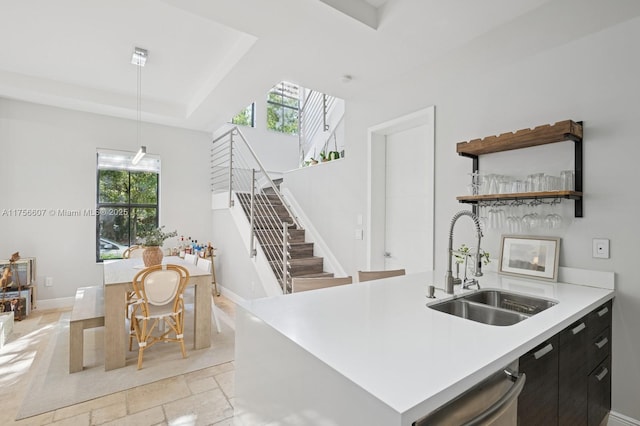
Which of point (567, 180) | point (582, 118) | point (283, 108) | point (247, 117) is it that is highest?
point (283, 108)

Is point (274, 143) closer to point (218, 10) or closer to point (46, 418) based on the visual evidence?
point (218, 10)

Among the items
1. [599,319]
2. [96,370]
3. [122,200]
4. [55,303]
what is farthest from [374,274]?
[55,303]

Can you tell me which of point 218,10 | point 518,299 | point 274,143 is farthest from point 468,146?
point 274,143

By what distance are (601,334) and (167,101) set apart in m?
5.39

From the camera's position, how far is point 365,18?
219cm

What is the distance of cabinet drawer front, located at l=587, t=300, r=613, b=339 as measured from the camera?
164cm

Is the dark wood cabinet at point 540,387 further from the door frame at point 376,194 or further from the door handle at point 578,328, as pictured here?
the door frame at point 376,194

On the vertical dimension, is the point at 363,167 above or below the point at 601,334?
above

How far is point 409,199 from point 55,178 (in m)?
4.76

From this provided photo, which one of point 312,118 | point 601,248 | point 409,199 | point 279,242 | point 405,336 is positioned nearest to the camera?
point 405,336

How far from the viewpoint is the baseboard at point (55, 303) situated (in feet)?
14.2

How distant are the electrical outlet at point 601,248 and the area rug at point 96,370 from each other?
2.92 meters

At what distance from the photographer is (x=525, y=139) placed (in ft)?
6.88

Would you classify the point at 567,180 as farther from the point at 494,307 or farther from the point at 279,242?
the point at 279,242
